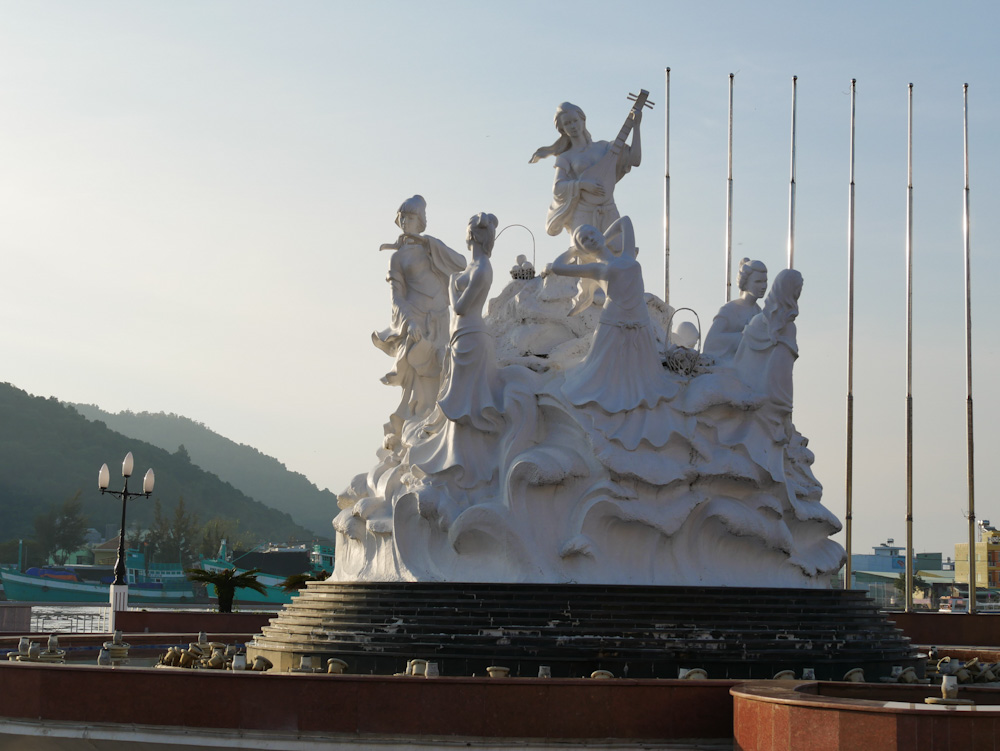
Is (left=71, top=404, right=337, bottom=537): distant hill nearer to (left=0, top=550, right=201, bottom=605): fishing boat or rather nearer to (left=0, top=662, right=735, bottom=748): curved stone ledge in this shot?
(left=0, top=550, right=201, bottom=605): fishing boat

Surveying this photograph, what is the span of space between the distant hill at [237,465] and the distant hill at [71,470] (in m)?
33.4

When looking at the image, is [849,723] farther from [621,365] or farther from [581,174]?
[581,174]

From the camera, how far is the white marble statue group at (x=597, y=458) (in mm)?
15797

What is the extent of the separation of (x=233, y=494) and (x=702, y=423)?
273 ft

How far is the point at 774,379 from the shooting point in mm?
17203

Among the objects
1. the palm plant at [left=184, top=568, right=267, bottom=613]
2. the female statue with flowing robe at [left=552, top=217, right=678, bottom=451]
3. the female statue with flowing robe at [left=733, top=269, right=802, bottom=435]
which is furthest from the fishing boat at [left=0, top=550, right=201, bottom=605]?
the female statue with flowing robe at [left=733, top=269, right=802, bottom=435]

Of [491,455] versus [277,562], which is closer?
[491,455]

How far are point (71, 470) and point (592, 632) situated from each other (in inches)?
2986

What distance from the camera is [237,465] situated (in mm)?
135625

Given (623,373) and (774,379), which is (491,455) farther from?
(774,379)

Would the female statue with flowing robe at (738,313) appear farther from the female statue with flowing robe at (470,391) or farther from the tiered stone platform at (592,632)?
the tiered stone platform at (592,632)

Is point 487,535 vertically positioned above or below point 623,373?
below

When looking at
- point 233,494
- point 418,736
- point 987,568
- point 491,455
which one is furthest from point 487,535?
point 233,494

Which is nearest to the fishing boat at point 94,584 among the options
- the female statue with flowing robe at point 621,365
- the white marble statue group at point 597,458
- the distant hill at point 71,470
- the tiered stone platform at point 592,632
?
the distant hill at point 71,470
